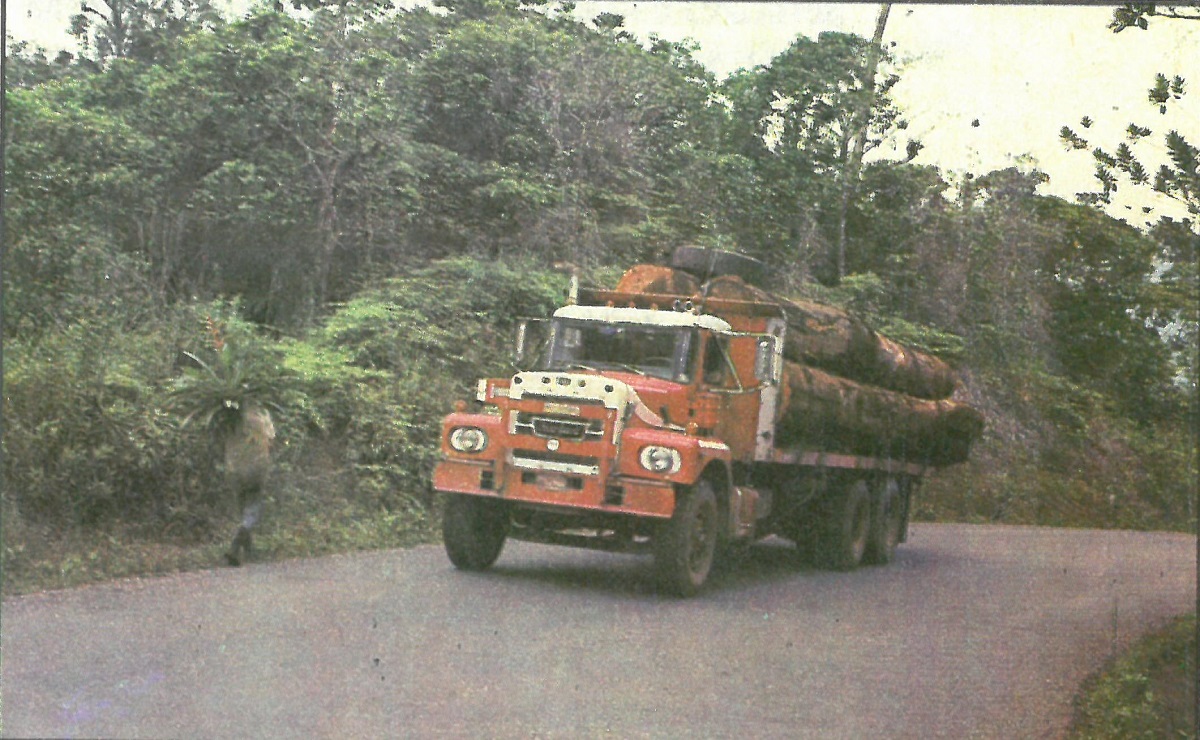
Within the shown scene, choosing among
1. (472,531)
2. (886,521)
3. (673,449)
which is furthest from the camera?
(673,449)

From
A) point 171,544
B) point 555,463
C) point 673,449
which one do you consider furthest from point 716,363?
point 171,544

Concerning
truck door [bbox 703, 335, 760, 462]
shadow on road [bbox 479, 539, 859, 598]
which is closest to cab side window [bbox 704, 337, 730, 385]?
truck door [bbox 703, 335, 760, 462]

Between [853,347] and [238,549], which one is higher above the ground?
[853,347]

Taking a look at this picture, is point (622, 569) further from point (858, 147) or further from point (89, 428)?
point (89, 428)

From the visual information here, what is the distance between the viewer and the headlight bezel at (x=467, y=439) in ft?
20.6

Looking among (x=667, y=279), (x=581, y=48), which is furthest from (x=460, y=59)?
(x=667, y=279)

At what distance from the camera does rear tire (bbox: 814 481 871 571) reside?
6.87 meters

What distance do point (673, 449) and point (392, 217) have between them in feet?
8.26

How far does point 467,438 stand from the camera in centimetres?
637

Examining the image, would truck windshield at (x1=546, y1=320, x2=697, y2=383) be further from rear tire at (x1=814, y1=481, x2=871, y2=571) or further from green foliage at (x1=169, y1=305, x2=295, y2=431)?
green foliage at (x1=169, y1=305, x2=295, y2=431)

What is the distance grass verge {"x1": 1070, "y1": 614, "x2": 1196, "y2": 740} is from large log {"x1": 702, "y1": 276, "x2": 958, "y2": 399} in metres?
1.33

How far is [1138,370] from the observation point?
Result: 5.37 m

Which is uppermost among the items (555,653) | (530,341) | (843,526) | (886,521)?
(530,341)

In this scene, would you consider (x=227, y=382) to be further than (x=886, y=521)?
No
